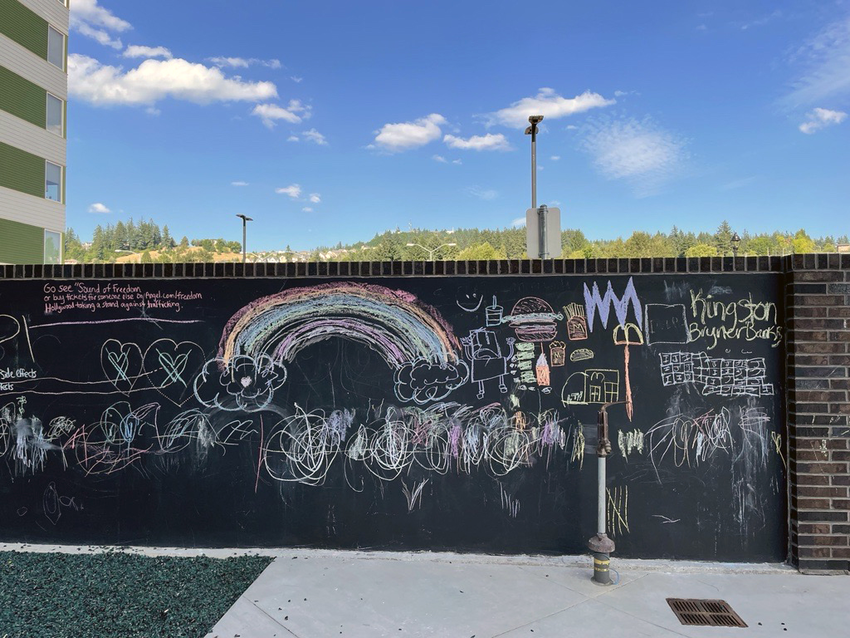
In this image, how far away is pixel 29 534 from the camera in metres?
4.41

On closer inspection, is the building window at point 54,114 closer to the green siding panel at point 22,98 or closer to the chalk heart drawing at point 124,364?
the green siding panel at point 22,98

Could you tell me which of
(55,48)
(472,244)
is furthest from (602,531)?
(472,244)

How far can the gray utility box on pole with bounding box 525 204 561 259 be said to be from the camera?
6547 millimetres

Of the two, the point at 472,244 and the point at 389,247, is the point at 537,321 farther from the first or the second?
the point at 472,244

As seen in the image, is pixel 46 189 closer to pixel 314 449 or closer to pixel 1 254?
pixel 1 254

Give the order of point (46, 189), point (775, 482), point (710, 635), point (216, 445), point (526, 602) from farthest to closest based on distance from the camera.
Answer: point (46, 189) → point (216, 445) → point (775, 482) → point (526, 602) → point (710, 635)

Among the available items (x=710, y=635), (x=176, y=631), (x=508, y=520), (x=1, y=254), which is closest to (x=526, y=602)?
(x=508, y=520)

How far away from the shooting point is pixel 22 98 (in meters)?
23.2

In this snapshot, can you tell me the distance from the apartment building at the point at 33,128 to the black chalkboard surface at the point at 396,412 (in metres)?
23.5

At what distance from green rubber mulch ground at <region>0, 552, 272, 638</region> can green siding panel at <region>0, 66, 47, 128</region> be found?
25.7 metres

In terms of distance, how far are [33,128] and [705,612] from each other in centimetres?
3036

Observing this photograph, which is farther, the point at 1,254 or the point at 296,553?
the point at 1,254

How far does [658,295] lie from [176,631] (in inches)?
156

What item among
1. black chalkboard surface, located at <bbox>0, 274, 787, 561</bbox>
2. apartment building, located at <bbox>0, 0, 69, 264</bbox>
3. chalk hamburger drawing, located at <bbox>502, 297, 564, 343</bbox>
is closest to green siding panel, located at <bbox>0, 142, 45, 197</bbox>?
apartment building, located at <bbox>0, 0, 69, 264</bbox>
